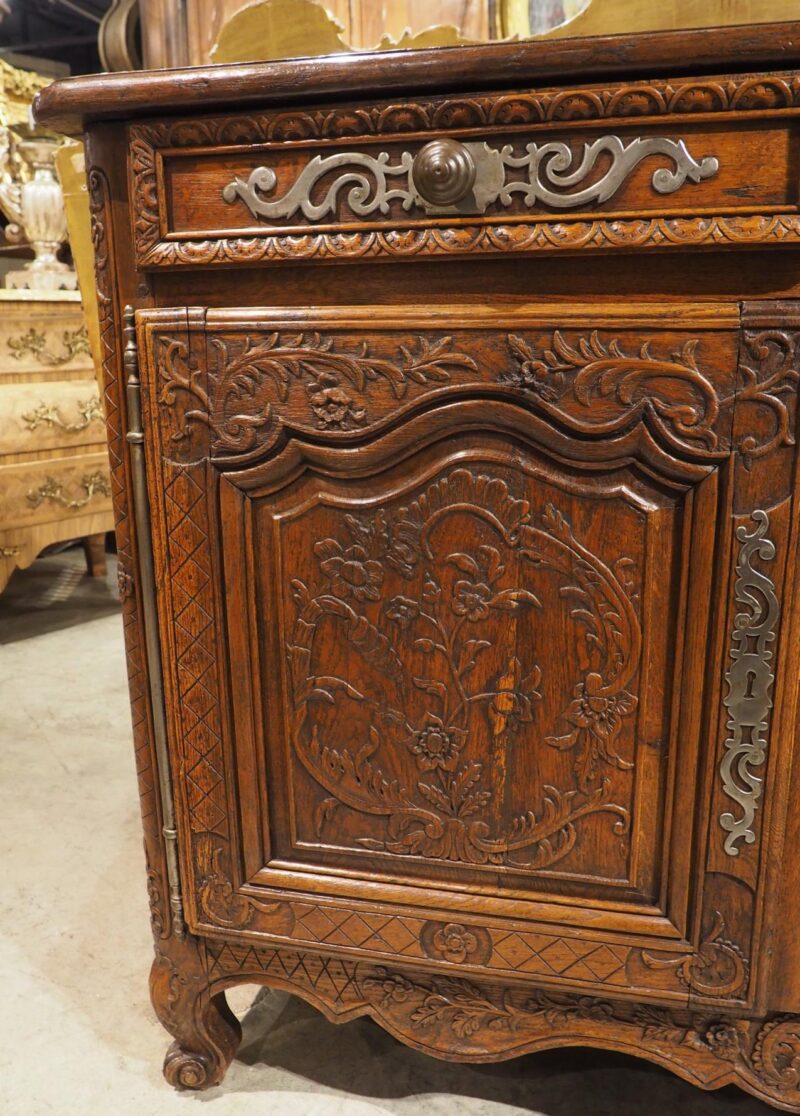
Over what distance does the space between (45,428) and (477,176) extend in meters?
1.72

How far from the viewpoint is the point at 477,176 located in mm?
645

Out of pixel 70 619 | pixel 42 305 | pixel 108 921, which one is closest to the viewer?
pixel 108 921

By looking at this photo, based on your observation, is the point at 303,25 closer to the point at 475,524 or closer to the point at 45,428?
the point at 475,524

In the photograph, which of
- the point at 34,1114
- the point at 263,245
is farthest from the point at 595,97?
the point at 34,1114

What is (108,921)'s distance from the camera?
117 centimetres

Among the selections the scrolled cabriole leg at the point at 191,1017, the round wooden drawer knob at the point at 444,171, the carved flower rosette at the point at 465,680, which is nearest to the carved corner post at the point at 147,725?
the scrolled cabriole leg at the point at 191,1017

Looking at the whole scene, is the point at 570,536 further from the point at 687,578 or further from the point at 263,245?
the point at 263,245

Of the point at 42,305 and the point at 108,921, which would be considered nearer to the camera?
the point at 108,921

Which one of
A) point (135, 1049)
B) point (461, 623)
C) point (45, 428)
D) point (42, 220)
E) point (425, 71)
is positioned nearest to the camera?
point (425, 71)

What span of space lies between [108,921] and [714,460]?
98cm

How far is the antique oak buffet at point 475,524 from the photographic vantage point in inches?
24.9

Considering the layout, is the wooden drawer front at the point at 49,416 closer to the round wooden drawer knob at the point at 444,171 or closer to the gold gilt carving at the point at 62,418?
the gold gilt carving at the point at 62,418

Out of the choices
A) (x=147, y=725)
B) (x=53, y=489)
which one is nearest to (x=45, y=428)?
(x=53, y=489)

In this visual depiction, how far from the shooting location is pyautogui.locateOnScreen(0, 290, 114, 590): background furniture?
2.05 m
